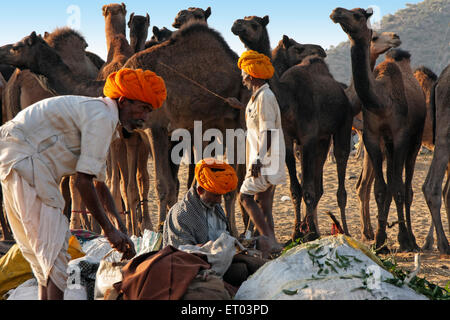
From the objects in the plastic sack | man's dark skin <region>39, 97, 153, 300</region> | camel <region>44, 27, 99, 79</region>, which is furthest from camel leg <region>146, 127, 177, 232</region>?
the plastic sack

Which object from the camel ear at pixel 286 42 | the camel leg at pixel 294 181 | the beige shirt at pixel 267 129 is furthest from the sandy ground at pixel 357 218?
the camel ear at pixel 286 42

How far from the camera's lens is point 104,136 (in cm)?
397

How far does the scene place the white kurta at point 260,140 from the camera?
22.0 ft

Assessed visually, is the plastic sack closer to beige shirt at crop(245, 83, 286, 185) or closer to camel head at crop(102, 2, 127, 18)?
beige shirt at crop(245, 83, 286, 185)

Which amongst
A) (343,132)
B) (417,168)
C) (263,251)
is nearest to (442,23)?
(417,168)

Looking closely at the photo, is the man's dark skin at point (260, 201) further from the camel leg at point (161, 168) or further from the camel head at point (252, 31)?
the camel head at point (252, 31)

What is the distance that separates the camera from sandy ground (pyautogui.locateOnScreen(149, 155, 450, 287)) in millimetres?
7388

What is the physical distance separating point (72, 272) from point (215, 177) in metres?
1.22

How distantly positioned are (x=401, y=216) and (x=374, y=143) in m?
0.95

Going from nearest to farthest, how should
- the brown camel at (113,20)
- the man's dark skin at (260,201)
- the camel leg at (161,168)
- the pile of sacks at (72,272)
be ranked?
1. the pile of sacks at (72,272)
2. the man's dark skin at (260,201)
3. the camel leg at (161,168)
4. the brown camel at (113,20)

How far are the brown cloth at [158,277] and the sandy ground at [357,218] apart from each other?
81.1 inches

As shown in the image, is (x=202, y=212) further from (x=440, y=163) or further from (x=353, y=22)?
(x=353, y=22)
